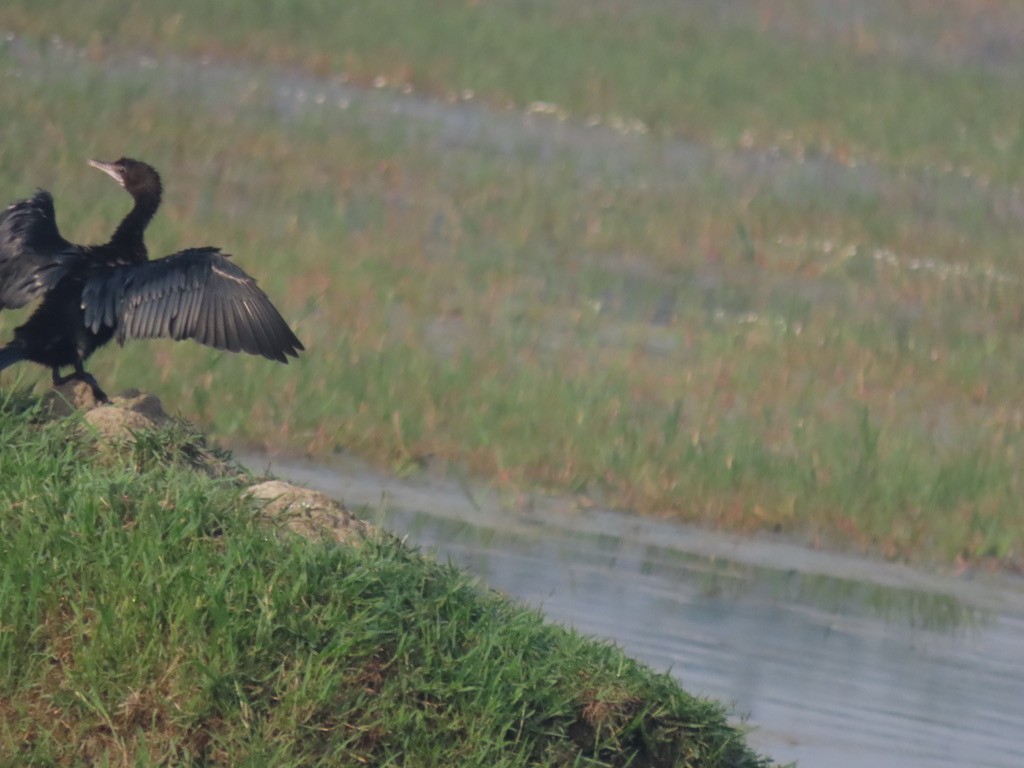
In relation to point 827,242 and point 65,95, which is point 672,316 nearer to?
point 827,242

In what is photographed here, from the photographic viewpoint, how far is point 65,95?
1505 cm

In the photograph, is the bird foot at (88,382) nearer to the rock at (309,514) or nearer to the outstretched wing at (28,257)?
Result: the outstretched wing at (28,257)

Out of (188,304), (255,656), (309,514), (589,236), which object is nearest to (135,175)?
(188,304)

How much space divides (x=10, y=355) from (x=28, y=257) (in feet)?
1.00

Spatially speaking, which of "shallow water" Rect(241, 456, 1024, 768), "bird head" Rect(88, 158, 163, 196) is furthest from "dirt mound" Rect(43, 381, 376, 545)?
"bird head" Rect(88, 158, 163, 196)

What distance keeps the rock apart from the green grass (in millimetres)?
111

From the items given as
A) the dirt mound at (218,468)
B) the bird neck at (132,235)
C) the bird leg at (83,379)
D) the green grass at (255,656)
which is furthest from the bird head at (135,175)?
the green grass at (255,656)

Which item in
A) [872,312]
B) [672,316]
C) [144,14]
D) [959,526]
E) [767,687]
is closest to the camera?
[767,687]

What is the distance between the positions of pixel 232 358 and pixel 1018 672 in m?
4.31

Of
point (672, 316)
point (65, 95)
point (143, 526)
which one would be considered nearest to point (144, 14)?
point (65, 95)

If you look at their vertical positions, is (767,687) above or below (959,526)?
above

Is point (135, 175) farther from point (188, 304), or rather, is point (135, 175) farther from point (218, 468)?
point (218, 468)

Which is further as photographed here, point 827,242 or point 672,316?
point 827,242

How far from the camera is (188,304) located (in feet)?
20.5
